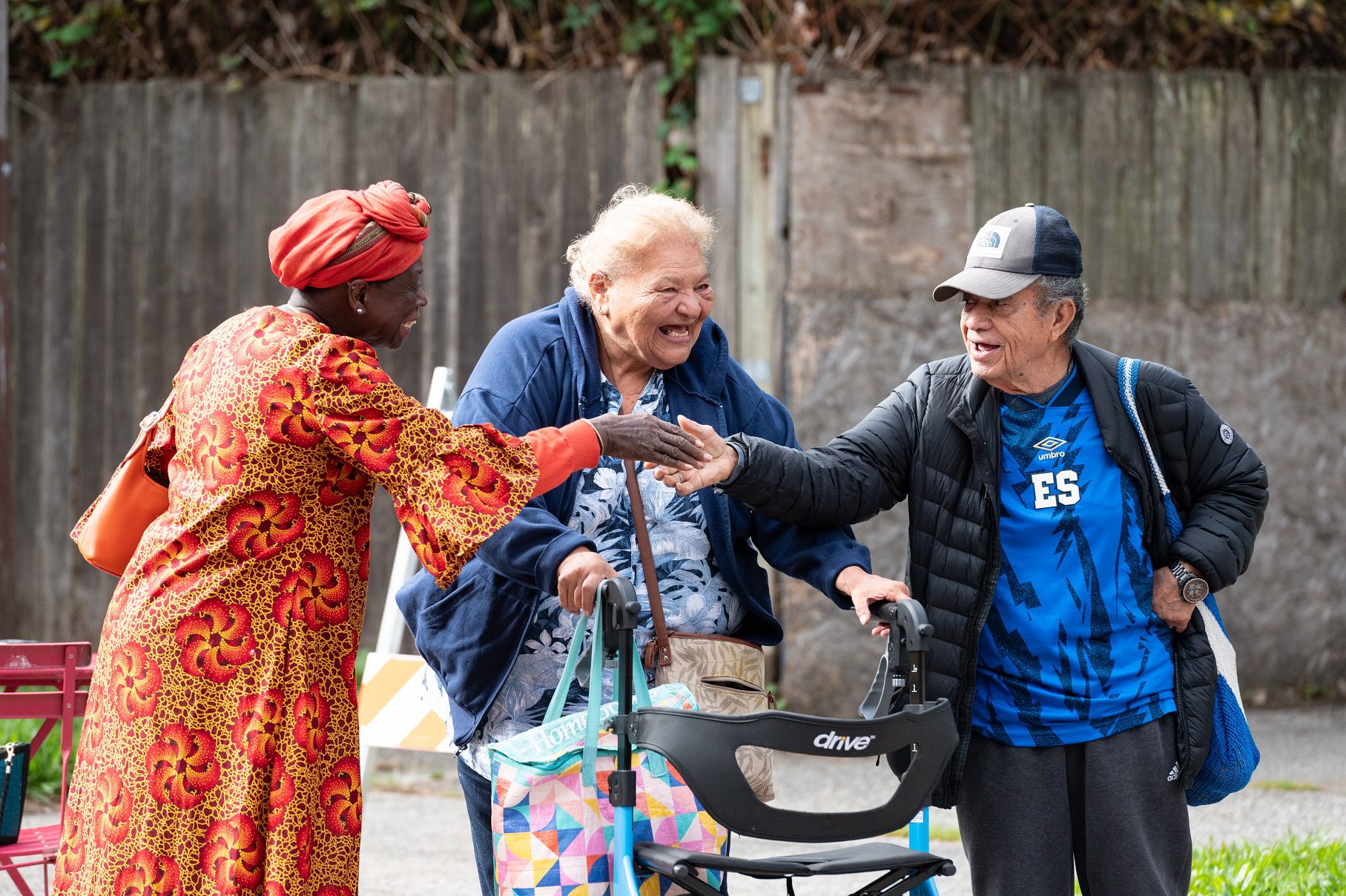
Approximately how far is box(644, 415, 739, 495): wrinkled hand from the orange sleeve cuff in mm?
205

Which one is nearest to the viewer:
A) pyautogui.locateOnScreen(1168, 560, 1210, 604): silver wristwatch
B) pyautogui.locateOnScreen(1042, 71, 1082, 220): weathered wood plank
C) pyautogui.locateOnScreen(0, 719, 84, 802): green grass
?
pyautogui.locateOnScreen(1168, 560, 1210, 604): silver wristwatch

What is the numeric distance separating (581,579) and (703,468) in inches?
16.3

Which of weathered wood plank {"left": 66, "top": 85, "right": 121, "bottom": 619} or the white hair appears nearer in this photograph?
the white hair

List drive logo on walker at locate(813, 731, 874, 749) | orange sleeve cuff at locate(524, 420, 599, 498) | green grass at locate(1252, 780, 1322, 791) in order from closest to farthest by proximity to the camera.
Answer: drive logo on walker at locate(813, 731, 874, 749) → orange sleeve cuff at locate(524, 420, 599, 498) → green grass at locate(1252, 780, 1322, 791)

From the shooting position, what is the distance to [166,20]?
734 centimetres

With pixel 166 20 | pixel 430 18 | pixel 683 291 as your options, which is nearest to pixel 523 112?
pixel 430 18

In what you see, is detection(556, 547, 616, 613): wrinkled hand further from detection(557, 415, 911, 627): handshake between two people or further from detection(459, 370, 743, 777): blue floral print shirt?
detection(459, 370, 743, 777): blue floral print shirt

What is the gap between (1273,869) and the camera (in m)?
4.43

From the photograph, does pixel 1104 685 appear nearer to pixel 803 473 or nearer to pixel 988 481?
pixel 988 481

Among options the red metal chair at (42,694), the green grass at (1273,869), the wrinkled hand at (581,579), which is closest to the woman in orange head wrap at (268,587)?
the wrinkled hand at (581,579)

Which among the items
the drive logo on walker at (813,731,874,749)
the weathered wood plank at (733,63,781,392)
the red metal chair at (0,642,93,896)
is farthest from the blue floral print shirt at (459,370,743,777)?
the weathered wood plank at (733,63,781,392)

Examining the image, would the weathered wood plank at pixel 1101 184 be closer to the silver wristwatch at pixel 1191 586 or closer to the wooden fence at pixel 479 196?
the wooden fence at pixel 479 196

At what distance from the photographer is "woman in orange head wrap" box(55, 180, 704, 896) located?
2637 millimetres

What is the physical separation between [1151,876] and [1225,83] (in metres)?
5.07
